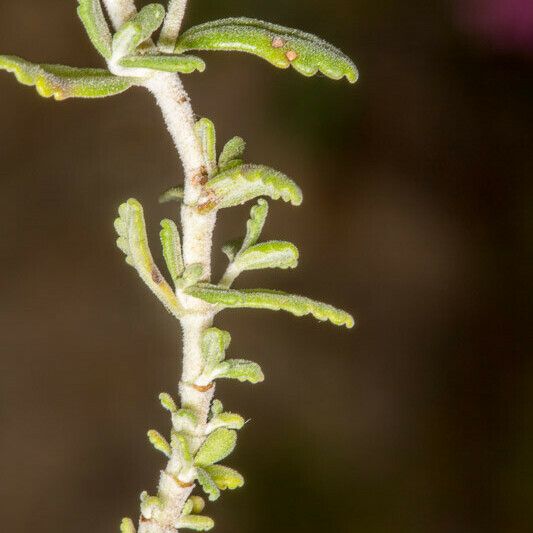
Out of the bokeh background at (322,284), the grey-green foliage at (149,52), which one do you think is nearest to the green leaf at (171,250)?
the grey-green foliage at (149,52)

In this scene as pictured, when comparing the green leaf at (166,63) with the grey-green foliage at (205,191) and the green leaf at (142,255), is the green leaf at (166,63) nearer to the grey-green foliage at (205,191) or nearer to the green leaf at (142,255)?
the grey-green foliage at (205,191)

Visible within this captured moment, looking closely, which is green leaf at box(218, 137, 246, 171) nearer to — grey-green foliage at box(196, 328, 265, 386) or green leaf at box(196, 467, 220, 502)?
grey-green foliage at box(196, 328, 265, 386)

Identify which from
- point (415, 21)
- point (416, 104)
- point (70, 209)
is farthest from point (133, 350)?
point (415, 21)

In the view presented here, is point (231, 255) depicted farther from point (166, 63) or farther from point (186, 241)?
point (166, 63)

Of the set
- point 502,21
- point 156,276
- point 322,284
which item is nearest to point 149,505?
point 156,276

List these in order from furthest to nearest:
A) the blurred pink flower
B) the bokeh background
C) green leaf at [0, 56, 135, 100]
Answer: the bokeh background < the blurred pink flower < green leaf at [0, 56, 135, 100]

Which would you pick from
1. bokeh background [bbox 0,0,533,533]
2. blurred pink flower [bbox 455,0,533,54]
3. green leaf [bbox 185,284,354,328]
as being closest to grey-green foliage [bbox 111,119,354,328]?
green leaf [bbox 185,284,354,328]
